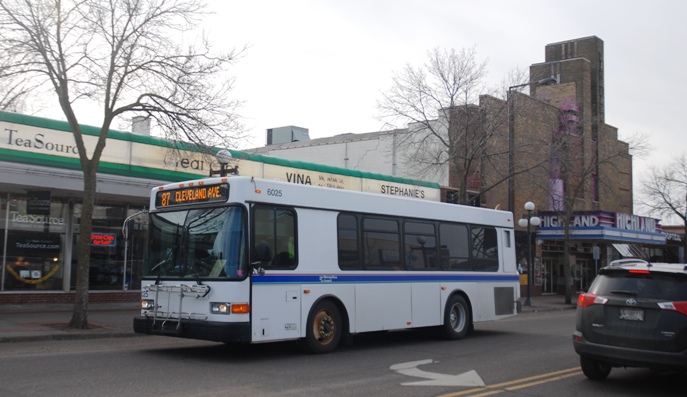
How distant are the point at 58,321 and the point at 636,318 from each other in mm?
13363

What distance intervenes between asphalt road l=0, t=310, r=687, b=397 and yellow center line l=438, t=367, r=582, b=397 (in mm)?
15

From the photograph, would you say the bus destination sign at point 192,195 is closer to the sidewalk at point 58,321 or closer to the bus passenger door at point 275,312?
the bus passenger door at point 275,312

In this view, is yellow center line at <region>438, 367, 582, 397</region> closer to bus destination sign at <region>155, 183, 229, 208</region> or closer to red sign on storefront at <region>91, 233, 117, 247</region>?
bus destination sign at <region>155, 183, 229, 208</region>

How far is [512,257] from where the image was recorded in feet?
57.9

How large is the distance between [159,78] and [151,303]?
261 inches

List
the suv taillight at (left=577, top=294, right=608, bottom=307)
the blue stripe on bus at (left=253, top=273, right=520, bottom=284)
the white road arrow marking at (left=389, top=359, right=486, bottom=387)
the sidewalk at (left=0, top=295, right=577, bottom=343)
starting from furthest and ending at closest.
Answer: the sidewalk at (left=0, top=295, right=577, bottom=343) < the blue stripe on bus at (left=253, top=273, right=520, bottom=284) < the white road arrow marking at (left=389, top=359, right=486, bottom=387) < the suv taillight at (left=577, top=294, right=608, bottom=307)

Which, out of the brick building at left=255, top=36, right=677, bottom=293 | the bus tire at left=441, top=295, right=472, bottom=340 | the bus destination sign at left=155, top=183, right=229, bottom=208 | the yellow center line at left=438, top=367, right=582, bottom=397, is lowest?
the yellow center line at left=438, top=367, right=582, bottom=397

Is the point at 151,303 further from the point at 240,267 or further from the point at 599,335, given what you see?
the point at 599,335

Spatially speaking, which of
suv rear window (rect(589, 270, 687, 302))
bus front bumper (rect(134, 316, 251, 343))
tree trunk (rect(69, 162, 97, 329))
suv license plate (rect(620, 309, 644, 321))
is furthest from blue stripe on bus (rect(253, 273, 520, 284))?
tree trunk (rect(69, 162, 97, 329))

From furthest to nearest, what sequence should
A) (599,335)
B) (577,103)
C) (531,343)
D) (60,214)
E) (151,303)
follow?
(577,103) → (60,214) → (531,343) → (151,303) → (599,335)

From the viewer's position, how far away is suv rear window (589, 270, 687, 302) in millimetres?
8969

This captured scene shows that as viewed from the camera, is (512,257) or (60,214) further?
(60,214)

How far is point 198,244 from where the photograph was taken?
37.8ft

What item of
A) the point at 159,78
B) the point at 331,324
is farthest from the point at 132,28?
the point at 331,324
